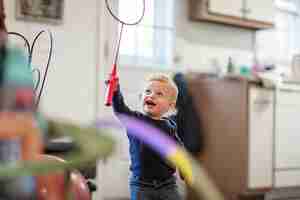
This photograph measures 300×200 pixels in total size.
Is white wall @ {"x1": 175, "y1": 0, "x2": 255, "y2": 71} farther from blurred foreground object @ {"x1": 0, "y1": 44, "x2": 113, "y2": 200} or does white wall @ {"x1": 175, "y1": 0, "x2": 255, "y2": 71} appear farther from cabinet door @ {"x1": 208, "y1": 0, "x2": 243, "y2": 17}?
blurred foreground object @ {"x1": 0, "y1": 44, "x2": 113, "y2": 200}

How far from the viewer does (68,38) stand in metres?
2.58

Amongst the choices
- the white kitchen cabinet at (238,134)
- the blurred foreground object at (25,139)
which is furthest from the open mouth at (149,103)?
the white kitchen cabinet at (238,134)

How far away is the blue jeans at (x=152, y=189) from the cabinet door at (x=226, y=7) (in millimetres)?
2106

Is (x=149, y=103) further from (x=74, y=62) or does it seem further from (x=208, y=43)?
(x=208, y=43)

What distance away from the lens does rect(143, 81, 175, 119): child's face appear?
1.24 metres

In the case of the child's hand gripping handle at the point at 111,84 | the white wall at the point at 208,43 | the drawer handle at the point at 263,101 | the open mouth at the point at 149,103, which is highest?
the white wall at the point at 208,43

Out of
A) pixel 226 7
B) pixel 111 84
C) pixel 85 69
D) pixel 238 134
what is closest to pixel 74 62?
pixel 85 69

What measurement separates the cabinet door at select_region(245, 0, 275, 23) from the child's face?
7.43ft

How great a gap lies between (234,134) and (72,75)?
1.07 meters

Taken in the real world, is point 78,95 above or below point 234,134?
above

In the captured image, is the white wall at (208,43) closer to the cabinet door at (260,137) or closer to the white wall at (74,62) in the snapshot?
the cabinet door at (260,137)

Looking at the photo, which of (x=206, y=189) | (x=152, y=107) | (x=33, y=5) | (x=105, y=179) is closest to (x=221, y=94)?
(x=105, y=179)

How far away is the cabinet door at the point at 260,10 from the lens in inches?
133

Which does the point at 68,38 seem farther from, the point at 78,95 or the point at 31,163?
the point at 31,163
